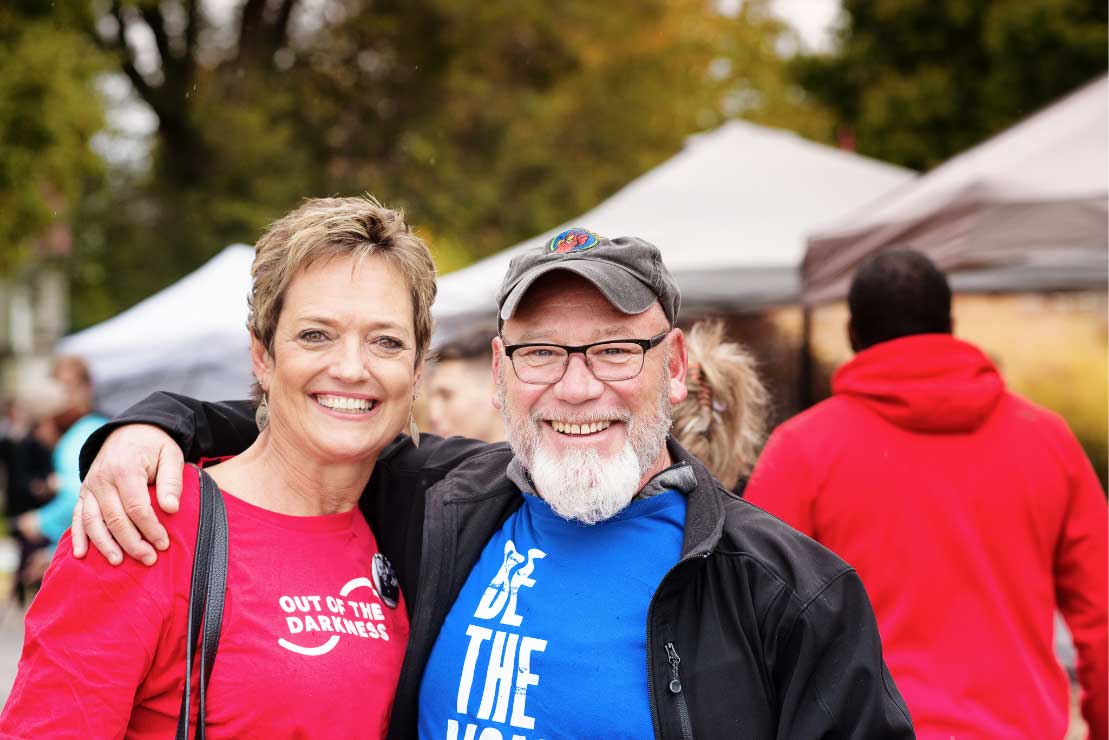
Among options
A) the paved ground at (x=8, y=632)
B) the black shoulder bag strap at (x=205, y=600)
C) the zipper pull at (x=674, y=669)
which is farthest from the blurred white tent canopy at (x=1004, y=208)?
the paved ground at (x=8, y=632)

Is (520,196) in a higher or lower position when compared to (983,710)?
higher

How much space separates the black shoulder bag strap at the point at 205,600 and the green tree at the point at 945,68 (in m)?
11.5

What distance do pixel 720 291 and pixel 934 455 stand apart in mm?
3468

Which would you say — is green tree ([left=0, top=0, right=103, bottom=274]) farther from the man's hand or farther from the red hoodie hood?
the red hoodie hood

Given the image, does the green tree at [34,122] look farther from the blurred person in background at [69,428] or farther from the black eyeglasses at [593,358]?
the black eyeglasses at [593,358]

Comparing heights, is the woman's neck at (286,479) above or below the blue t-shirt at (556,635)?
above

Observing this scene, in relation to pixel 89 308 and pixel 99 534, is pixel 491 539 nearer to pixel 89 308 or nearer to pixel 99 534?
pixel 99 534

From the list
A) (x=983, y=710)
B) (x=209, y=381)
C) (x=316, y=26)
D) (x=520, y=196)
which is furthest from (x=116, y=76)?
(x=983, y=710)

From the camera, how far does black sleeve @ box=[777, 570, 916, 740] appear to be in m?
1.94

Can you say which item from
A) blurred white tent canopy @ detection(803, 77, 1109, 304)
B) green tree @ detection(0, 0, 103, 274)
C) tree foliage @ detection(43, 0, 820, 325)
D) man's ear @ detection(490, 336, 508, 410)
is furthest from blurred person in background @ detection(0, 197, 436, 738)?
tree foliage @ detection(43, 0, 820, 325)

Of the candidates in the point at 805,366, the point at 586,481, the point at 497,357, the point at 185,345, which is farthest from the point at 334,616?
the point at 185,345

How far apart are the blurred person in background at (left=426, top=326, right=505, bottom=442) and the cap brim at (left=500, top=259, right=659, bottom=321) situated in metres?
2.60

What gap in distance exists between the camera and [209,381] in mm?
7523

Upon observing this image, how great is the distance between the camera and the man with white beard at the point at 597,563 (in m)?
2.00
